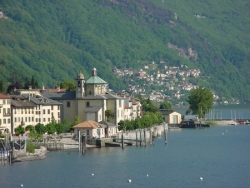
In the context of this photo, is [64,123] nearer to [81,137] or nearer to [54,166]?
[81,137]

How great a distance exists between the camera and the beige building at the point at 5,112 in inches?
4887

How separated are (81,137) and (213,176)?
1143 inches

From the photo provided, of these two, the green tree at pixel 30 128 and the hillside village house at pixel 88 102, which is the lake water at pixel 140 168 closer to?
the green tree at pixel 30 128

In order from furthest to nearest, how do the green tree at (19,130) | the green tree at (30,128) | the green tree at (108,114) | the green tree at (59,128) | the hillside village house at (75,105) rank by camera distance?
the green tree at (108,114) < the hillside village house at (75,105) < the green tree at (59,128) < the green tree at (30,128) < the green tree at (19,130)

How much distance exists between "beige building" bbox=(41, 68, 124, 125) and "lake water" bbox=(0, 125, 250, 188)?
10.3 m

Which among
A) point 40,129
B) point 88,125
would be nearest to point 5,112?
point 40,129

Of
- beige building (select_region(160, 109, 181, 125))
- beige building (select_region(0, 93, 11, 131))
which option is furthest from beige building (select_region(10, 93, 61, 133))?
beige building (select_region(160, 109, 181, 125))

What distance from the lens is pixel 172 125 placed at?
186125 mm

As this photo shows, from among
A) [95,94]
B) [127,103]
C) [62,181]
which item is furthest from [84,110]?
[62,181]

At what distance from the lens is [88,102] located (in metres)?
140

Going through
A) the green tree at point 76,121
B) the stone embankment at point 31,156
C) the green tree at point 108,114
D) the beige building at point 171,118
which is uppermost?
the beige building at point 171,118

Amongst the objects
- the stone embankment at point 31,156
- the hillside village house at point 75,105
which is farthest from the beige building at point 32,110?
the stone embankment at point 31,156

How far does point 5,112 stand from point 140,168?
28713 mm

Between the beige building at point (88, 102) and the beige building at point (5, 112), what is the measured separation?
15.2 m
